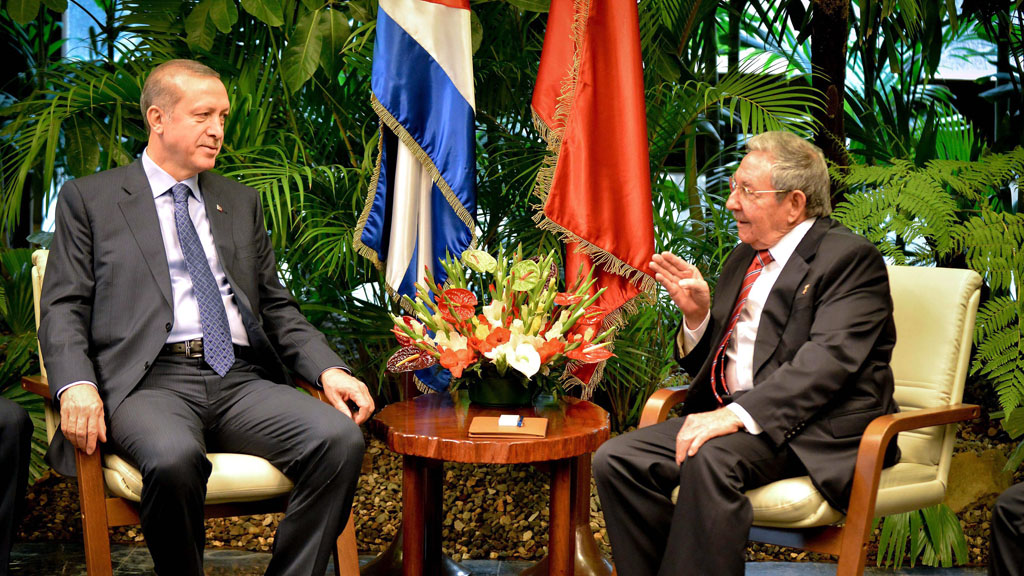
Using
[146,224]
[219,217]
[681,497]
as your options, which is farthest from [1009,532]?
[146,224]

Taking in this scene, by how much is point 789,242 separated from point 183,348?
1.66 metres

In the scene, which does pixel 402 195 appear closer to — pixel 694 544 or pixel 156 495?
pixel 156 495

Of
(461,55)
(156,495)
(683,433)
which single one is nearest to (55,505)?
(156,495)

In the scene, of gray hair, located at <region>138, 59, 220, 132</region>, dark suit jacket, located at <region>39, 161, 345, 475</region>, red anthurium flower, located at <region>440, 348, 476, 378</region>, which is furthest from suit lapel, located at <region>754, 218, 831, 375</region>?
gray hair, located at <region>138, 59, 220, 132</region>

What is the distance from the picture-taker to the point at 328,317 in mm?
3859

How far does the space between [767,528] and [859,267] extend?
27.5 inches

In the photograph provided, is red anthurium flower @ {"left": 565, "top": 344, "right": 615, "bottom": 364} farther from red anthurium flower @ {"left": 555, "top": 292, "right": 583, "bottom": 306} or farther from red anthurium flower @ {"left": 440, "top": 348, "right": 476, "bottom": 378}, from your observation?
red anthurium flower @ {"left": 440, "top": 348, "right": 476, "bottom": 378}

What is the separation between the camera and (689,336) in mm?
2746

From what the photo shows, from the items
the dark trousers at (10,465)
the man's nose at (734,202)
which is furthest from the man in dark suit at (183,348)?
the man's nose at (734,202)

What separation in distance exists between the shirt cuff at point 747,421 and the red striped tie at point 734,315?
0.75ft

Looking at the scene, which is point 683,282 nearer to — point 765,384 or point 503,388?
point 765,384

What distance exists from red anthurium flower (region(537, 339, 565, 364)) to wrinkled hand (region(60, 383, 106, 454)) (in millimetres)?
1088

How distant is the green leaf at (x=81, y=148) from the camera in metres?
3.30

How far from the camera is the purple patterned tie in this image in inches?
100
